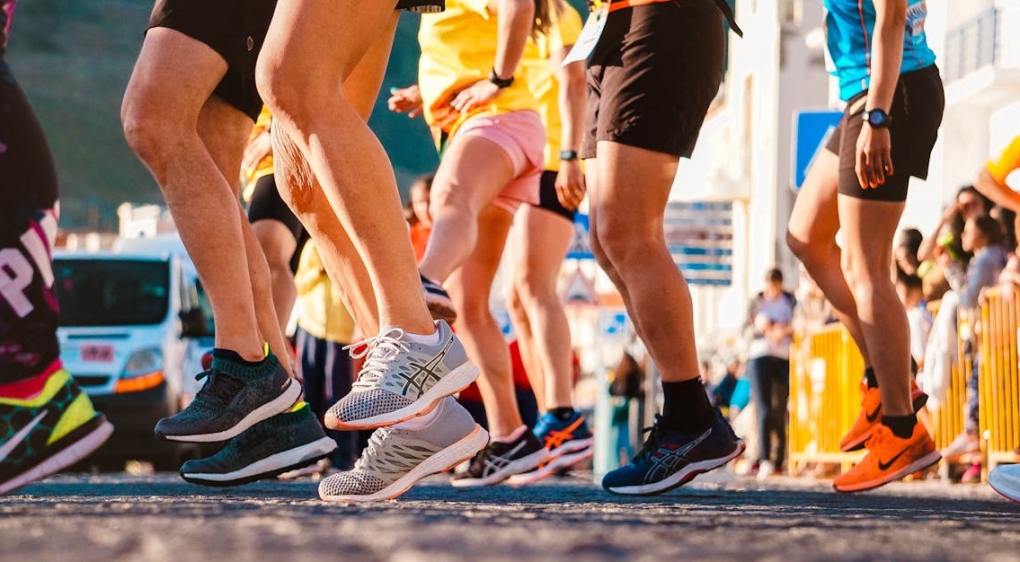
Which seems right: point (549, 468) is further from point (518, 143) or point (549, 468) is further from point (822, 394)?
point (822, 394)

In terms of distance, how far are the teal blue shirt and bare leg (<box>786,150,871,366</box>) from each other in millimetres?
271

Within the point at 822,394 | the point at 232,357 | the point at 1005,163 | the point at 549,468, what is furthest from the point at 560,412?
the point at 822,394

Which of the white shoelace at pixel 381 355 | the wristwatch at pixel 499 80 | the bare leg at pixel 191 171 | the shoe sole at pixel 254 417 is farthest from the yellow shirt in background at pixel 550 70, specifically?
the white shoelace at pixel 381 355

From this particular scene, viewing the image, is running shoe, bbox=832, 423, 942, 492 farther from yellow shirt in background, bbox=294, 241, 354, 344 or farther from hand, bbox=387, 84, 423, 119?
yellow shirt in background, bbox=294, 241, 354, 344

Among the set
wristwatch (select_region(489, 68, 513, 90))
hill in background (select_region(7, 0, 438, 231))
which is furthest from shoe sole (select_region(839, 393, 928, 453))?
A: hill in background (select_region(7, 0, 438, 231))

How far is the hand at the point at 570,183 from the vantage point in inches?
249

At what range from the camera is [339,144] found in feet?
12.6

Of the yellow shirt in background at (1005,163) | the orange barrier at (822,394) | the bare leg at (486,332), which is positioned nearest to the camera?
the yellow shirt in background at (1005,163)

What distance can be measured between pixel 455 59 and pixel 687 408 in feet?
7.14

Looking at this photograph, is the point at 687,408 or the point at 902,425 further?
Result: the point at 902,425

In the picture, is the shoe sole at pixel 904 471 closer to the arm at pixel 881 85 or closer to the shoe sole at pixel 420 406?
the arm at pixel 881 85

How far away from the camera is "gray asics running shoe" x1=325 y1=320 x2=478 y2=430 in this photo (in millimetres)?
3689

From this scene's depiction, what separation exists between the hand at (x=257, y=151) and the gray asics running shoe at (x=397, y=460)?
9.41ft

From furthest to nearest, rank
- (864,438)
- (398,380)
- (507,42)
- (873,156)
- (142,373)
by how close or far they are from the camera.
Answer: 1. (142,373)
2. (507,42)
3. (864,438)
4. (873,156)
5. (398,380)
